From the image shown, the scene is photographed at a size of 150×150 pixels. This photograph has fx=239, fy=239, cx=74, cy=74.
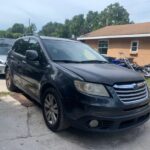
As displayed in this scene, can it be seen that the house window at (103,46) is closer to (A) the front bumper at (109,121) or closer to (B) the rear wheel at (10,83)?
(B) the rear wheel at (10,83)

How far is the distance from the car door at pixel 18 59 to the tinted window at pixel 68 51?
1.00 m

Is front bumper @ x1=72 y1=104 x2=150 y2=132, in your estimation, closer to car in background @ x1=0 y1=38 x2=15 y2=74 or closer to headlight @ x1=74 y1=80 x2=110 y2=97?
headlight @ x1=74 y1=80 x2=110 y2=97

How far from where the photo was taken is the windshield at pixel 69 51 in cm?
486

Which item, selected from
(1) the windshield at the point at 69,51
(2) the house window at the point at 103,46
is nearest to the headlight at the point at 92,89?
(1) the windshield at the point at 69,51

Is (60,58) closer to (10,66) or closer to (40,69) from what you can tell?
(40,69)

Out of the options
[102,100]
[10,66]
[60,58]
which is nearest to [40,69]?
[60,58]

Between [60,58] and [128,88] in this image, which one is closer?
[128,88]

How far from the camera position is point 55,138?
13.4ft

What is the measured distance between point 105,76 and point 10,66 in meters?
3.65

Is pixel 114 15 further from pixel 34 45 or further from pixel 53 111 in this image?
pixel 53 111

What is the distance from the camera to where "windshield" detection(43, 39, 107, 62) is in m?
4.86

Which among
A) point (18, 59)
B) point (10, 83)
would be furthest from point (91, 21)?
point (18, 59)

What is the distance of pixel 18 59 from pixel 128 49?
14396 mm

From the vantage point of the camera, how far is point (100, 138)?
423 cm
